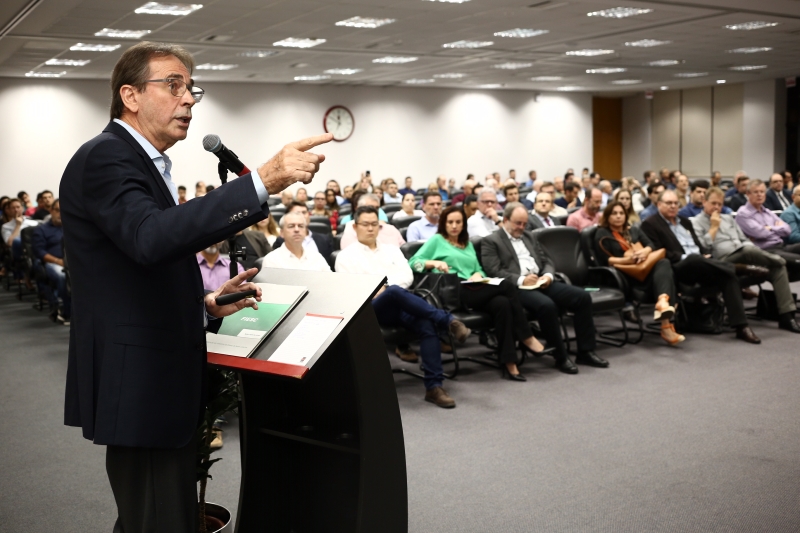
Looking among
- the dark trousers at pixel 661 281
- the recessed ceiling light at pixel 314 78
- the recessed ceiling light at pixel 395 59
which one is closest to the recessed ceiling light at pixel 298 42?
the recessed ceiling light at pixel 395 59

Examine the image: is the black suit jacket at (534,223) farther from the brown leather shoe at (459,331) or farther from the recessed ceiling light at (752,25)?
the recessed ceiling light at (752,25)

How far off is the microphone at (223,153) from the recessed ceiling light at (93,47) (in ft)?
36.7

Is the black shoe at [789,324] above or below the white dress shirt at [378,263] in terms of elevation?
below

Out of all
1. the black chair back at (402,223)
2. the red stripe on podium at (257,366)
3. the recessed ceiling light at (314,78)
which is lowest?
the black chair back at (402,223)

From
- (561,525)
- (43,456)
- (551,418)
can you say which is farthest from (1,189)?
(561,525)

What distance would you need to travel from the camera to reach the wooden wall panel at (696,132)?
23.2 m

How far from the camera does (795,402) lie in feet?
15.5


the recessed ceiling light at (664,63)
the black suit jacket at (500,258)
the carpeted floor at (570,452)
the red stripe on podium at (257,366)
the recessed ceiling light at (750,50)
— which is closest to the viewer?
the red stripe on podium at (257,366)

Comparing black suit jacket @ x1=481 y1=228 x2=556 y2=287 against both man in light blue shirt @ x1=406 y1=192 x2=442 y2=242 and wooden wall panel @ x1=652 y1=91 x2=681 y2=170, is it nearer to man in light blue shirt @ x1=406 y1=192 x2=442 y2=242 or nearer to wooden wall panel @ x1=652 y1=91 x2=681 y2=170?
man in light blue shirt @ x1=406 y1=192 x2=442 y2=242

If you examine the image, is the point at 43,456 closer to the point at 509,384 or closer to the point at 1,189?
the point at 509,384

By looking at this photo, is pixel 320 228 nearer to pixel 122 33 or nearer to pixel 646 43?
pixel 122 33

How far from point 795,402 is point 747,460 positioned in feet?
3.87

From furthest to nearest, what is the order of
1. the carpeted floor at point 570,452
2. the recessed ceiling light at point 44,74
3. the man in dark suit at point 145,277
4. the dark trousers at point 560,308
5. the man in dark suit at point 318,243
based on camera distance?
the recessed ceiling light at point 44,74
the man in dark suit at point 318,243
the dark trousers at point 560,308
the carpeted floor at point 570,452
the man in dark suit at point 145,277

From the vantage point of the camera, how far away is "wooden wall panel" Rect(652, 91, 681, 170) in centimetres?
2420
